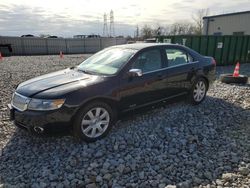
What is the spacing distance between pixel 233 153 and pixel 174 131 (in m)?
1.04

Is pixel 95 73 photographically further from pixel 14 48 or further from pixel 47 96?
pixel 14 48

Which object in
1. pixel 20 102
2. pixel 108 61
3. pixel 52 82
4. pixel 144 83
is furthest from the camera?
pixel 108 61

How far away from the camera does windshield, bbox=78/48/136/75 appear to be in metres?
4.09

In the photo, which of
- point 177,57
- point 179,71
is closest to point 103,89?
point 179,71

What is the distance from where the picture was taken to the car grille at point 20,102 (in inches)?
137

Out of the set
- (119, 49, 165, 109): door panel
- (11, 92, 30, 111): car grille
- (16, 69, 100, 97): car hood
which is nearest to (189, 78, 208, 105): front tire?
(119, 49, 165, 109): door panel

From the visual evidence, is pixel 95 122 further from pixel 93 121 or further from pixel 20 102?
pixel 20 102

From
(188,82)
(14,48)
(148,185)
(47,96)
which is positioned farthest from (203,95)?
(14,48)

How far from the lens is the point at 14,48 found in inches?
976

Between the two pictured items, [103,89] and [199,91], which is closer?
[103,89]

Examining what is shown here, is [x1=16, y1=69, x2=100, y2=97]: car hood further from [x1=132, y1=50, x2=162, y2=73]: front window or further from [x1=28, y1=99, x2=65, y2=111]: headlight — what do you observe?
[x1=132, y1=50, x2=162, y2=73]: front window

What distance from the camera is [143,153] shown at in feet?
11.3

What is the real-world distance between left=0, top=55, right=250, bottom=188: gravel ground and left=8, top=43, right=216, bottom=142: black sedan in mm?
384

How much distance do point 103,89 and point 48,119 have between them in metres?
0.97
